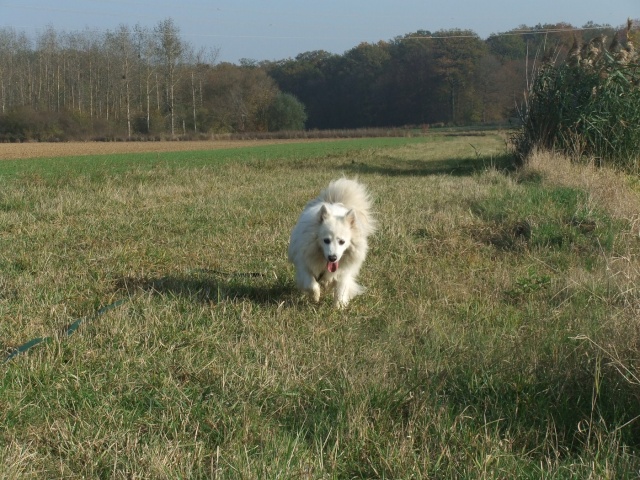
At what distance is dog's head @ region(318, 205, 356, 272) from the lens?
228 inches

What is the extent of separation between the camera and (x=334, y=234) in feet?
19.2

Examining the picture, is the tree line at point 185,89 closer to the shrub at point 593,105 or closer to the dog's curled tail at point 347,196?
the shrub at point 593,105

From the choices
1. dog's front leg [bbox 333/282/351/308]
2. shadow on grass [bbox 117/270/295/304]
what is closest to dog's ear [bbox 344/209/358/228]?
dog's front leg [bbox 333/282/351/308]

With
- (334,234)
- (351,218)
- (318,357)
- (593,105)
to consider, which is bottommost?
(318,357)

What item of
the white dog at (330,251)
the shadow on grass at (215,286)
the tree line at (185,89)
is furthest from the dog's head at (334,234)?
the tree line at (185,89)

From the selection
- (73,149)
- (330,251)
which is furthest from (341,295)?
(73,149)

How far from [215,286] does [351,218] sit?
1475mm

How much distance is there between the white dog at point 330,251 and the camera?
19.3 feet

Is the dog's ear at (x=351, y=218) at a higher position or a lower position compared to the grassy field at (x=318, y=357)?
higher

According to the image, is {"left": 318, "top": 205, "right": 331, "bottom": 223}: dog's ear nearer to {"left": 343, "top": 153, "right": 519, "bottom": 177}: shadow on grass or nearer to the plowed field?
{"left": 343, "top": 153, "right": 519, "bottom": 177}: shadow on grass

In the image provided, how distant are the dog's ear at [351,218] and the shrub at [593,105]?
407 inches

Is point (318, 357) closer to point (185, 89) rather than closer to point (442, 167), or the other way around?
point (442, 167)

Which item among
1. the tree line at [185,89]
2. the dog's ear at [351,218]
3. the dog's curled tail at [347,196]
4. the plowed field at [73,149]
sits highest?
the tree line at [185,89]

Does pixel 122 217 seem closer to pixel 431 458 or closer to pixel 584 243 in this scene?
pixel 584 243
